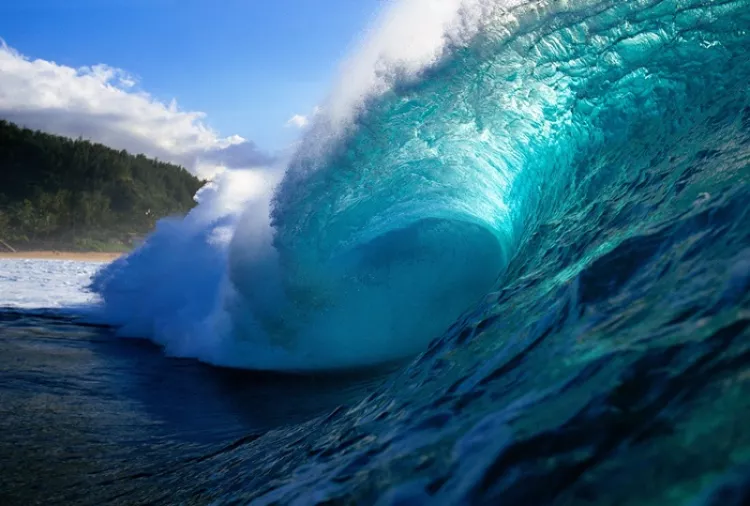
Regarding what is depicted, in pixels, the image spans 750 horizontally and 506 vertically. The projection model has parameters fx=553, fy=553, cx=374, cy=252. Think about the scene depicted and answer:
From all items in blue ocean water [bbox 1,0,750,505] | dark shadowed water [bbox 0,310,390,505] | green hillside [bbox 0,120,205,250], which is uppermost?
green hillside [bbox 0,120,205,250]

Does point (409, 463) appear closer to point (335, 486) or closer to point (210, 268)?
point (335, 486)

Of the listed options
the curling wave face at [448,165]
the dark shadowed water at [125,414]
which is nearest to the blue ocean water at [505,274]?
the curling wave face at [448,165]

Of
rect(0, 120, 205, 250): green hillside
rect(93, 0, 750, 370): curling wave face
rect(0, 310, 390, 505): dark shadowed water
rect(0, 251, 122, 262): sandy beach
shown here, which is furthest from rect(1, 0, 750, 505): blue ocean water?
rect(0, 120, 205, 250): green hillside

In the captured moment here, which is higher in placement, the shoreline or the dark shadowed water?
the shoreline

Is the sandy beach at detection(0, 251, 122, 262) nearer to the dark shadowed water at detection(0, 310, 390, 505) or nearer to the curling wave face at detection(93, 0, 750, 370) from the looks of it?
the dark shadowed water at detection(0, 310, 390, 505)

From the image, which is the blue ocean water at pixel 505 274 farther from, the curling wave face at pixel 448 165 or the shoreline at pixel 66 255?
the shoreline at pixel 66 255

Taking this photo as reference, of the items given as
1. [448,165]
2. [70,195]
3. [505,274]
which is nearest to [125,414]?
[505,274]
